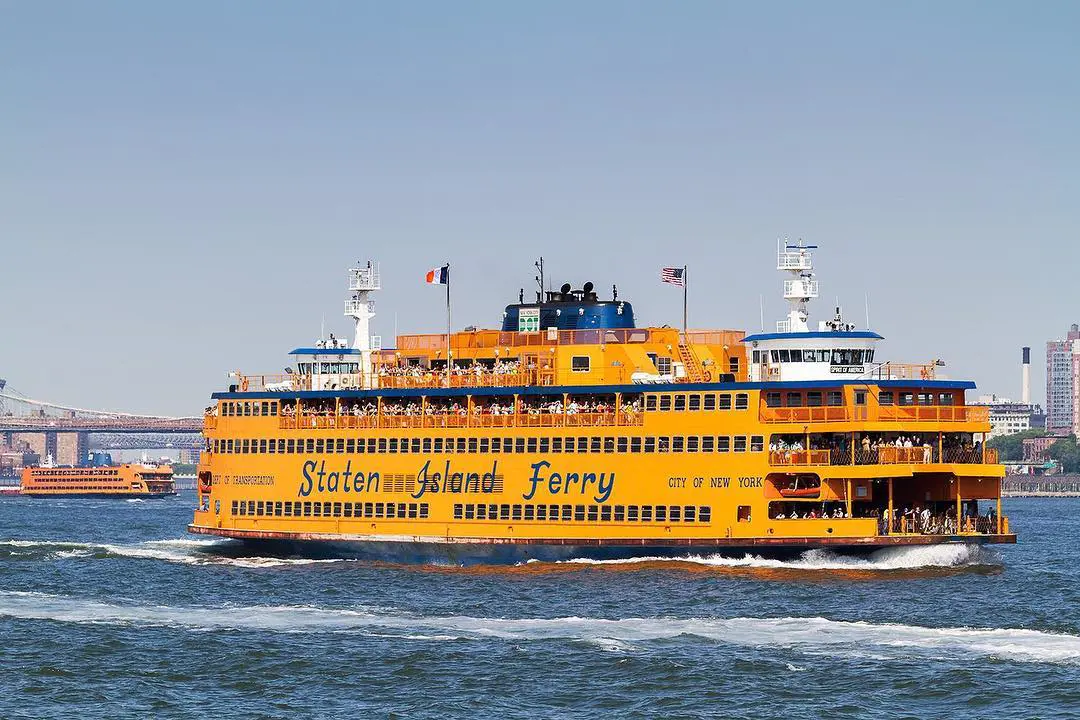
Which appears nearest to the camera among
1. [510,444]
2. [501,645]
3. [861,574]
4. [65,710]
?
[65,710]

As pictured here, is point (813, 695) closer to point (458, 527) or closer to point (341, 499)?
point (458, 527)

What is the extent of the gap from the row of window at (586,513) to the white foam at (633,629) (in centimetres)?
1200

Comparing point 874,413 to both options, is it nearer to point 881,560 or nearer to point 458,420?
point 881,560

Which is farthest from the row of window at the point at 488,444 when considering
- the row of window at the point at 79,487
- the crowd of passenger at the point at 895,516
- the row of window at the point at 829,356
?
the row of window at the point at 79,487

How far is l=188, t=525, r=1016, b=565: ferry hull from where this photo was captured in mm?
53844

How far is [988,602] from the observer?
47031mm

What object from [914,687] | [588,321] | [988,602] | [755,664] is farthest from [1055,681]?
[588,321]

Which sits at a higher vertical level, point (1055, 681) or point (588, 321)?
point (588, 321)

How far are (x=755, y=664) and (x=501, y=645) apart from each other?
612cm

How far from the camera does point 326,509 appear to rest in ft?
214

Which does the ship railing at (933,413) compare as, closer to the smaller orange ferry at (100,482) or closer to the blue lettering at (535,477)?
the blue lettering at (535,477)

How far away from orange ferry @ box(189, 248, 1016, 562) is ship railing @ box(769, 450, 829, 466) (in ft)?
0.22

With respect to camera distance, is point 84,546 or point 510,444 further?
point 84,546

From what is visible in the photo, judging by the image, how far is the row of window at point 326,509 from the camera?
207 feet
